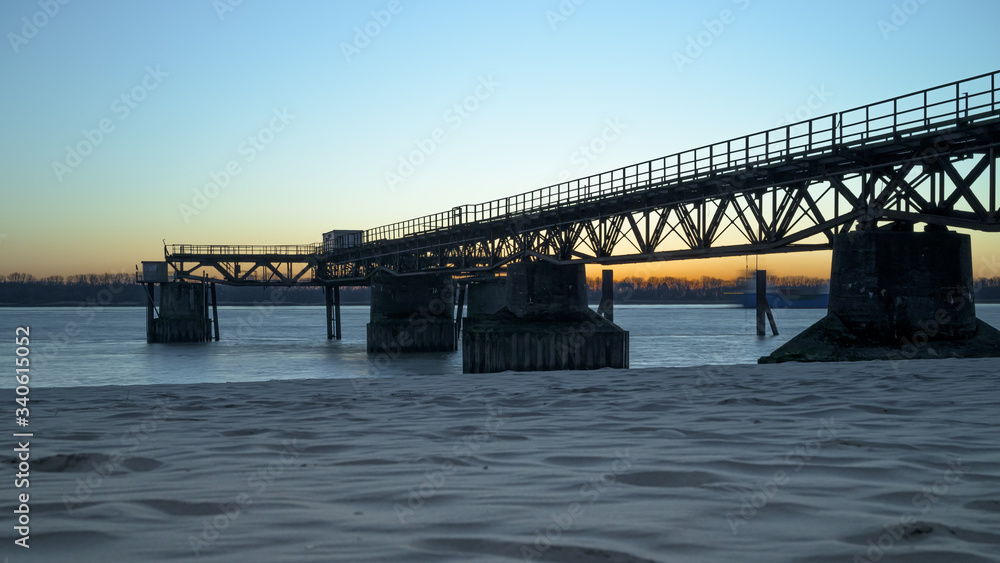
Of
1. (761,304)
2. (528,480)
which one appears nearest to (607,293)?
(761,304)

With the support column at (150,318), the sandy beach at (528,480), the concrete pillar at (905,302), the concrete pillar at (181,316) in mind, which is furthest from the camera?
the support column at (150,318)

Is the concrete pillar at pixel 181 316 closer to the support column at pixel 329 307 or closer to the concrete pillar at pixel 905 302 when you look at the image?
the support column at pixel 329 307

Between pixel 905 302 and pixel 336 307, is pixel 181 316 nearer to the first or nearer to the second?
pixel 336 307

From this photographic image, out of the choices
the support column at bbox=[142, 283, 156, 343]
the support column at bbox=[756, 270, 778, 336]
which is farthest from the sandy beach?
the support column at bbox=[756, 270, 778, 336]

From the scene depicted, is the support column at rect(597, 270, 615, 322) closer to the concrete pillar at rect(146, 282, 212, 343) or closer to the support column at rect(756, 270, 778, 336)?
the support column at rect(756, 270, 778, 336)

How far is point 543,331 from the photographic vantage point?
131 ft

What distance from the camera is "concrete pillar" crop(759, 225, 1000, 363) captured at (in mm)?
20281

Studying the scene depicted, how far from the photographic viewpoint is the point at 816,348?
19.9 meters

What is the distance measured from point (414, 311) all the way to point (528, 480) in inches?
2378

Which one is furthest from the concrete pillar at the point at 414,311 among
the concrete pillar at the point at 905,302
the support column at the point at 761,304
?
the support column at the point at 761,304

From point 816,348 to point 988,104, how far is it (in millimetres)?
8488

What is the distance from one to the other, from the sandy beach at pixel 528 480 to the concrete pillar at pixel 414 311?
54112 mm

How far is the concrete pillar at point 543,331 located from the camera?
129ft

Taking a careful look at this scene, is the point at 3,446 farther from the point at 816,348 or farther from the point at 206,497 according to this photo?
the point at 816,348
